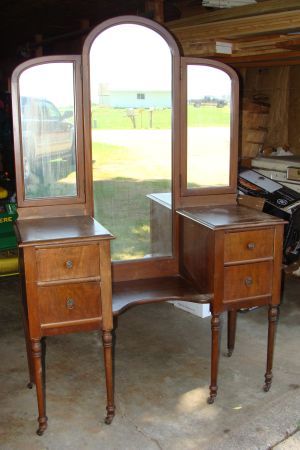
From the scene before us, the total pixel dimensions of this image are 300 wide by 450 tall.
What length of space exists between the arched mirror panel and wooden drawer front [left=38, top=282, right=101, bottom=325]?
2.84 feet

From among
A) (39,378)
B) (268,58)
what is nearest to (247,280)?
(39,378)

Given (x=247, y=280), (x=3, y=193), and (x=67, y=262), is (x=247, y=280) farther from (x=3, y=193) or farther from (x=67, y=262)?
(x=3, y=193)

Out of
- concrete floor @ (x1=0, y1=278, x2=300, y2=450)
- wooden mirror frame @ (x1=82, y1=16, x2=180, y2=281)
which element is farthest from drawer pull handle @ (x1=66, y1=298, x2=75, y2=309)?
concrete floor @ (x1=0, y1=278, x2=300, y2=450)

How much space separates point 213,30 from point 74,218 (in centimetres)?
185

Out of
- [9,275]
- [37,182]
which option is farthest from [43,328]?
[9,275]

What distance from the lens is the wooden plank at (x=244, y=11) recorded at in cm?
309

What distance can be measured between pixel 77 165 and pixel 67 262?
618 mm

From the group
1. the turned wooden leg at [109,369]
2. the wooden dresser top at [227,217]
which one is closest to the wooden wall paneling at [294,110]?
the wooden dresser top at [227,217]

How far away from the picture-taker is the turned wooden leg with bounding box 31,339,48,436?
223 cm

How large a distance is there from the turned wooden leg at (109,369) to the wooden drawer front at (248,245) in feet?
2.21

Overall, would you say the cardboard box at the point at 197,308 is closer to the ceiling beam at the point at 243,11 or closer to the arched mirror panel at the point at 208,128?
the arched mirror panel at the point at 208,128

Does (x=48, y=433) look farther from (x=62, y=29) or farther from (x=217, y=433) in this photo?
(x=62, y=29)

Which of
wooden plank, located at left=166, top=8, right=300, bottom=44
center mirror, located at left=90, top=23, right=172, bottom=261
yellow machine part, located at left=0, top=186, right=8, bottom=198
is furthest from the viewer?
yellow machine part, located at left=0, top=186, right=8, bottom=198

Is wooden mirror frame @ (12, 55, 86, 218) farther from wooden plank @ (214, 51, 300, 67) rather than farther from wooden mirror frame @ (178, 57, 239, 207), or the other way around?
wooden plank @ (214, 51, 300, 67)
